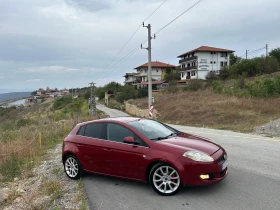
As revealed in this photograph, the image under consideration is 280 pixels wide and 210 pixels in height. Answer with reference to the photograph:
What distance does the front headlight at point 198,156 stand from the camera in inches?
204

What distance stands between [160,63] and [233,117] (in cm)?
8360

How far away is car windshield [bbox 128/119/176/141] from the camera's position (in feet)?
19.8

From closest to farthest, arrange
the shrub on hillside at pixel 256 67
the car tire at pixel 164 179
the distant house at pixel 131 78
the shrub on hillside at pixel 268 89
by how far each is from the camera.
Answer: the car tire at pixel 164 179 → the shrub on hillside at pixel 268 89 → the shrub on hillside at pixel 256 67 → the distant house at pixel 131 78

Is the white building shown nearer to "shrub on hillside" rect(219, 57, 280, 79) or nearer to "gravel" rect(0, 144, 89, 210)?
"shrub on hillside" rect(219, 57, 280, 79)

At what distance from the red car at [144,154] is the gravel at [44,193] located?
1.84ft

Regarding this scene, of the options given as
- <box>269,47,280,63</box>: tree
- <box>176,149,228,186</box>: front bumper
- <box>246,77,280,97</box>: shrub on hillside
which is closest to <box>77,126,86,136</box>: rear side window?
<box>176,149,228,186</box>: front bumper

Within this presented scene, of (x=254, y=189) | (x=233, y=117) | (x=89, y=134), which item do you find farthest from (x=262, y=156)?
(x=233, y=117)

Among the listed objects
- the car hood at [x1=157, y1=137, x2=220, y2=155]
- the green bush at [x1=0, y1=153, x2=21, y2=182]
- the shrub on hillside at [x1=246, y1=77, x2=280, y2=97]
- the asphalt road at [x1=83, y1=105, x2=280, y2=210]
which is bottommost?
the green bush at [x1=0, y1=153, x2=21, y2=182]

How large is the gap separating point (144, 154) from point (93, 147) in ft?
4.73

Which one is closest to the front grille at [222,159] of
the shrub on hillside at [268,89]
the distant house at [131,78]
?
the shrub on hillside at [268,89]

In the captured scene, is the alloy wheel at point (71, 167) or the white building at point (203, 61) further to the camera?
the white building at point (203, 61)

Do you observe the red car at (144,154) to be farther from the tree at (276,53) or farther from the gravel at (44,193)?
the tree at (276,53)

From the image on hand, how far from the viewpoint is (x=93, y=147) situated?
21.0ft

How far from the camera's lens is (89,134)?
6.73m
